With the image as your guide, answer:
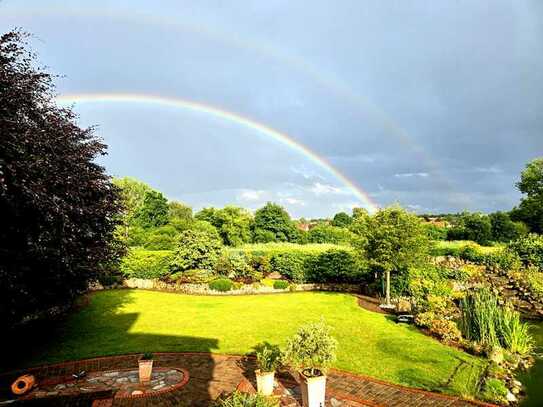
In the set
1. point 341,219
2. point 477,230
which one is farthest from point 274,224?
point 477,230

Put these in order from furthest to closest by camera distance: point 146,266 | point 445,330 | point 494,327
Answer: point 146,266
point 445,330
point 494,327

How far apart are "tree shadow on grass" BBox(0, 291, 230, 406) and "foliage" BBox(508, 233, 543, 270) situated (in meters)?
21.2

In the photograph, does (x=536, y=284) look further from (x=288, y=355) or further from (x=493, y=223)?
(x=493, y=223)

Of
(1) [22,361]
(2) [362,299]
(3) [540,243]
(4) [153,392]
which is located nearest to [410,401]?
(4) [153,392]

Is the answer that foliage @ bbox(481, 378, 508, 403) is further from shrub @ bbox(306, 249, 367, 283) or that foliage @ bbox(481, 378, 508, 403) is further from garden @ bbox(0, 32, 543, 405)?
shrub @ bbox(306, 249, 367, 283)

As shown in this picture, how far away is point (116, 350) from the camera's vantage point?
12.4 metres

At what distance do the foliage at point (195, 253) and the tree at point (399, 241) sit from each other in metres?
12.3

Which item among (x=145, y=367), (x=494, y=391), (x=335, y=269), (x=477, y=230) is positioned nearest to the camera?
(x=494, y=391)

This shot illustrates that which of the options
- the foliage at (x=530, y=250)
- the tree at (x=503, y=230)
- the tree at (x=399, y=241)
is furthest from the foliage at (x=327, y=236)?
the tree at (x=399, y=241)

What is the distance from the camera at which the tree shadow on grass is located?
346 inches

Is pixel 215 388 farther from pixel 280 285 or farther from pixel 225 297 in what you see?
pixel 280 285

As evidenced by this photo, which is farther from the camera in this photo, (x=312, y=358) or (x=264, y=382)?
(x=264, y=382)

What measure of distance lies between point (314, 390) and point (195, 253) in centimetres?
2003

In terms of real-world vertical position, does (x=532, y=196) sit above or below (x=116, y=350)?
above
